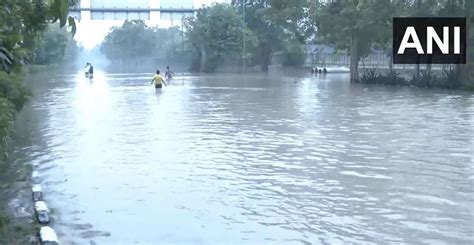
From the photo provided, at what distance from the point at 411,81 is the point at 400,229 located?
1197 inches

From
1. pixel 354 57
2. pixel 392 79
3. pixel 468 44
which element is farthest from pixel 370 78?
pixel 468 44

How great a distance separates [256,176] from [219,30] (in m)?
53.5

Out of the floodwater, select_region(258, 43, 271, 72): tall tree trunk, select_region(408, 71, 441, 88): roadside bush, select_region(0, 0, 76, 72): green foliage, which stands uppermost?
select_region(258, 43, 271, 72): tall tree trunk

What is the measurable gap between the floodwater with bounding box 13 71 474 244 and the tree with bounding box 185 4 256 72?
144 ft

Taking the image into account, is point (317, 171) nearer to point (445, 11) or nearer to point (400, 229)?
point (400, 229)

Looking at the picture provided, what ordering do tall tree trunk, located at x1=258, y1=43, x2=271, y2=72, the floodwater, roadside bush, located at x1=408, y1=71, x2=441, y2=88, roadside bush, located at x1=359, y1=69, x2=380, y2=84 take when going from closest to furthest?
the floodwater
roadside bush, located at x1=408, y1=71, x2=441, y2=88
roadside bush, located at x1=359, y1=69, x2=380, y2=84
tall tree trunk, located at x1=258, y1=43, x2=271, y2=72

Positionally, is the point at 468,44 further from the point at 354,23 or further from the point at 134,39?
the point at 134,39

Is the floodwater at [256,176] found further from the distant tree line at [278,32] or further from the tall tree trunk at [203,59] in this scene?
the tall tree trunk at [203,59]

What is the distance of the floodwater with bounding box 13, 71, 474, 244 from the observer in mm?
6414

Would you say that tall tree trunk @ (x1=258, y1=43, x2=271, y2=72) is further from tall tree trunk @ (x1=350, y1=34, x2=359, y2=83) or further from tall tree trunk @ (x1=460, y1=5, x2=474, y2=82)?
tall tree trunk @ (x1=460, y1=5, x2=474, y2=82)

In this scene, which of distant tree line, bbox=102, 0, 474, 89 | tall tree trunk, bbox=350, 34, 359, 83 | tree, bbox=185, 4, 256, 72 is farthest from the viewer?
tree, bbox=185, 4, 256, 72

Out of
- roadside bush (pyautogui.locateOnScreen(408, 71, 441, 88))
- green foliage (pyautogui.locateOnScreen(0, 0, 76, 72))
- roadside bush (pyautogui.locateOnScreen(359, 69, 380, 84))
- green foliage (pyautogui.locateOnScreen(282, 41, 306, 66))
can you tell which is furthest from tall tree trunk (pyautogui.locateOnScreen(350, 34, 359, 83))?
green foliage (pyautogui.locateOnScreen(0, 0, 76, 72))

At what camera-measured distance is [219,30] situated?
202ft

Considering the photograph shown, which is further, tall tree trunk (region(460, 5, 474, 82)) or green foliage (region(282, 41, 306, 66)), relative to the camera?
green foliage (region(282, 41, 306, 66))
